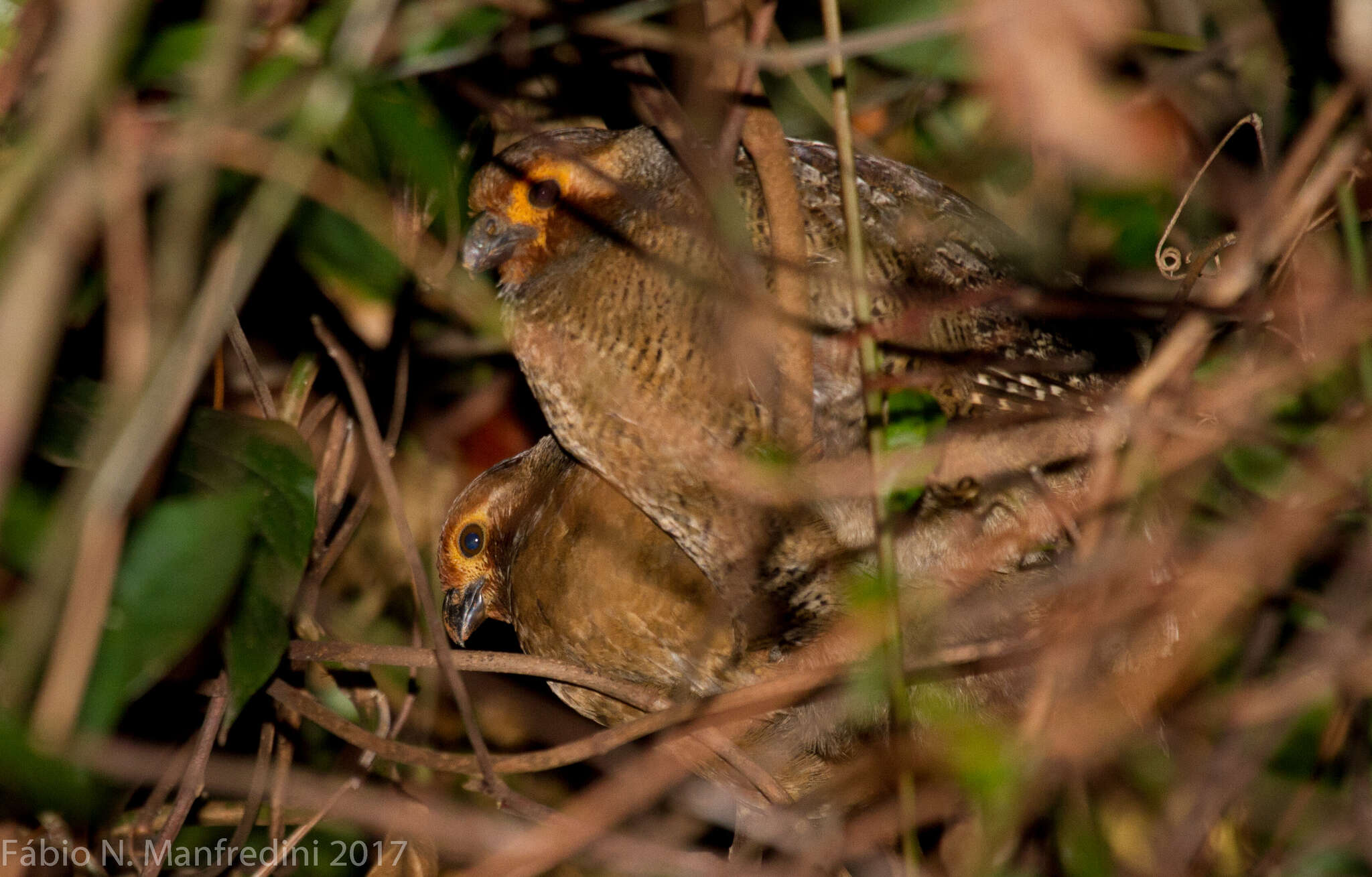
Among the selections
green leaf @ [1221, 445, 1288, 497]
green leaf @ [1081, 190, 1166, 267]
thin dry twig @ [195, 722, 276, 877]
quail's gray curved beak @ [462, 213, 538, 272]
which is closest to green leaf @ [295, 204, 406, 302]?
quail's gray curved beak @ [462, 213, 538, 272]

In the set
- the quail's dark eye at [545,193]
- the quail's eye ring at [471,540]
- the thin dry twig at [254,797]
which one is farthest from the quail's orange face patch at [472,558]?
the quail's dark eye at [545,193]

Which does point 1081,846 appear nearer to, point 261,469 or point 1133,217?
point 1133,217

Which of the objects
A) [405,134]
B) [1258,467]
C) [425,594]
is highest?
[405,134]

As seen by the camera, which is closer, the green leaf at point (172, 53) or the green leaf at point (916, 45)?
the green leaf at point (172, 53)

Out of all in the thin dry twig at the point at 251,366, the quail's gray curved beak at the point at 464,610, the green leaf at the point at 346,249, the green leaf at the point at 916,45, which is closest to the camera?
the green leaf at the point at 346,249

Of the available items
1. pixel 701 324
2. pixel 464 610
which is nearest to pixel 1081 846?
pixel 701 324

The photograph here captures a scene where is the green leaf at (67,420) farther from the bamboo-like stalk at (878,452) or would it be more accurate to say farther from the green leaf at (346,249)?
the bamboo-like stalk at (878,452)

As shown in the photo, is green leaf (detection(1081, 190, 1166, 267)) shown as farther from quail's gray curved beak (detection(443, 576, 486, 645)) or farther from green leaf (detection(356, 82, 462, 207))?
quail's gray curved beak (detection(443, 576, 486, 645))

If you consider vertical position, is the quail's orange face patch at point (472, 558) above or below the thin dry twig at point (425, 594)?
below
